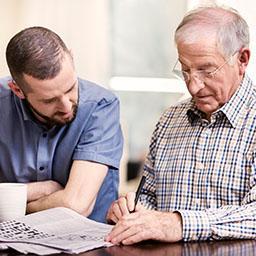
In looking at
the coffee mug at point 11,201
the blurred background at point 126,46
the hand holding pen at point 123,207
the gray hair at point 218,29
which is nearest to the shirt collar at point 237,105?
the gray hair at point 218,29

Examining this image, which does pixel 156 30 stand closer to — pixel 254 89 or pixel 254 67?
pixel 254 67

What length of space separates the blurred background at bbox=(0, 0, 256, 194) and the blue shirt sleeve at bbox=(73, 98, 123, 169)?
2.01 m

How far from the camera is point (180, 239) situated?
1.56 meters

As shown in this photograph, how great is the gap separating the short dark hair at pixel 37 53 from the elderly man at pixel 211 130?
1.17 ft

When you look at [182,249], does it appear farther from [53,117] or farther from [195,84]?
[53,117]

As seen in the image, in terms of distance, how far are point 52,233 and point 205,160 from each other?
0.54 metres

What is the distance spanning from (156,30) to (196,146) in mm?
2603

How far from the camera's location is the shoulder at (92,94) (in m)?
2.14

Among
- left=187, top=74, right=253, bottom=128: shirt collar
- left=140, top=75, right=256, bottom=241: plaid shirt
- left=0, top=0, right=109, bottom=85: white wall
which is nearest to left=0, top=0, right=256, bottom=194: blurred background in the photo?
left=0, top=0, right=109, bottom=85: white wall

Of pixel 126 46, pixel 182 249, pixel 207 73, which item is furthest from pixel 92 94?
pixel 126 46

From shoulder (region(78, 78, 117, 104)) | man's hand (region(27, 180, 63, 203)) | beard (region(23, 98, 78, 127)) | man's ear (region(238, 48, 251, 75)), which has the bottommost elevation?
man's hand (region(27, 180, 63, 203))

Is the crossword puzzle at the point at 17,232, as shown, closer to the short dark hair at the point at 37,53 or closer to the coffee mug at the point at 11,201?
the coffee mug at the point at 11,201

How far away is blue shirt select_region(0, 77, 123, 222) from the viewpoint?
2.11 metres

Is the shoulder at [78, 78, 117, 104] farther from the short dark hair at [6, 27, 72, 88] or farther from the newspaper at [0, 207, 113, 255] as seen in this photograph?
the newspaper at [0, 207, 113, 255]
